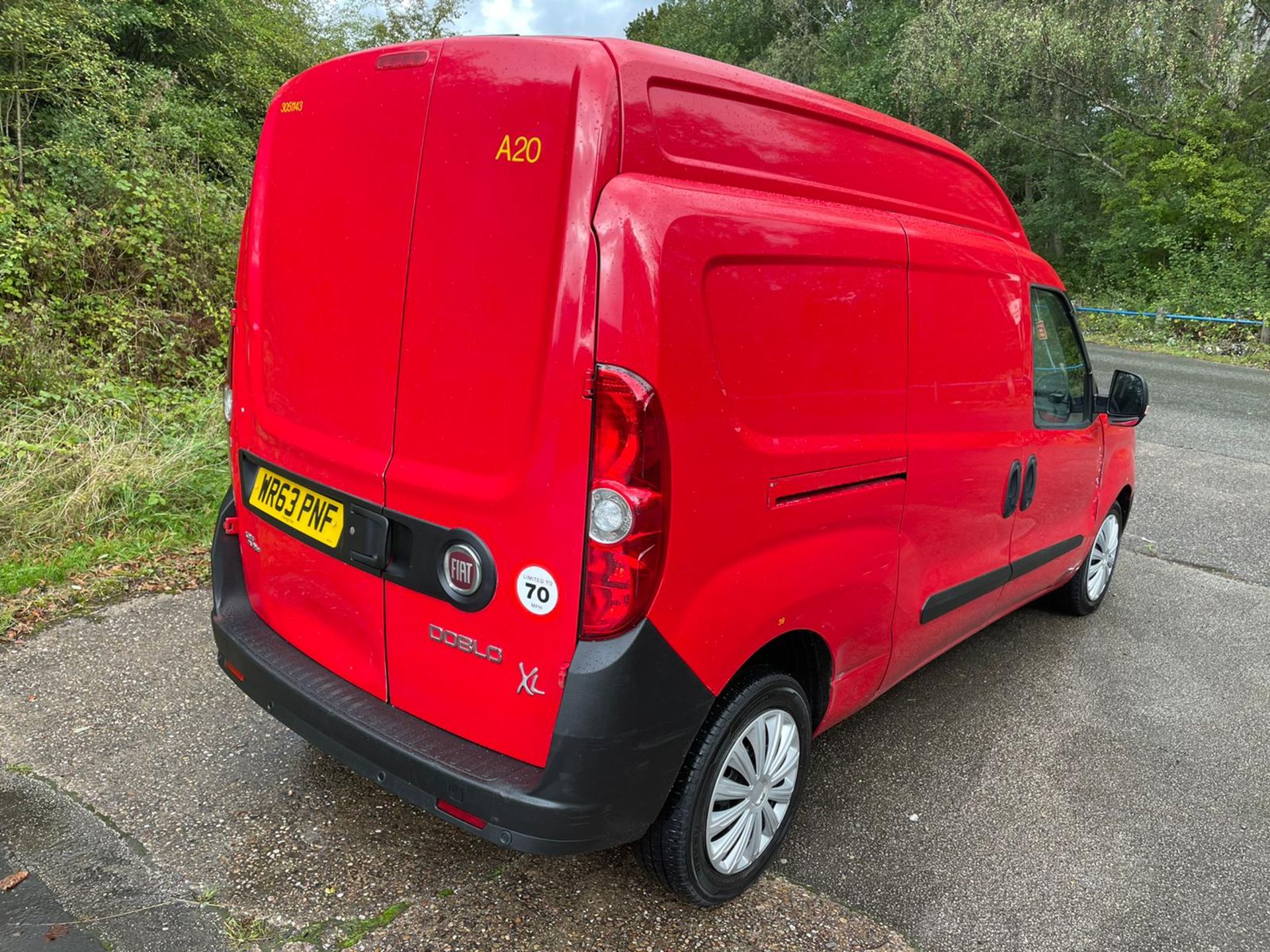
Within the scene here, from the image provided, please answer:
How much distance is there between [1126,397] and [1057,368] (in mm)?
430

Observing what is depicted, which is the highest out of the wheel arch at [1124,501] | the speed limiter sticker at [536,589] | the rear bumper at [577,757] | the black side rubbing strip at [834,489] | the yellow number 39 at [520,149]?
the yellow number 39 at [520,149]

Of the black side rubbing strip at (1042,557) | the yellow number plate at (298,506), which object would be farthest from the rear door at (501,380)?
the black side rubbing strip at (1042,557)

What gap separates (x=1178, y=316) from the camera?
18.2 meters

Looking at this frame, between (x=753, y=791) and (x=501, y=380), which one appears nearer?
(x=501, y=380)

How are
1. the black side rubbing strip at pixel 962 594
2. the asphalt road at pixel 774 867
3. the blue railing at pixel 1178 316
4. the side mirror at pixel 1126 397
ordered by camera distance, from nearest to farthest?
the asphalt road at pixel 774 867
the black side rubbing strip at pixel 962 594
the side mirror at pixel 1126 397
the blue railing at pixel 1178 316

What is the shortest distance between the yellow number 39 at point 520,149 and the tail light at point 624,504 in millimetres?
489

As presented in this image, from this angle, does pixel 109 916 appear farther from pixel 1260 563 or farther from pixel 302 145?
pixel 1260 563

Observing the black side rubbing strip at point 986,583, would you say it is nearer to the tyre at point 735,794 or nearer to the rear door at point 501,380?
the tyre at point 735,794

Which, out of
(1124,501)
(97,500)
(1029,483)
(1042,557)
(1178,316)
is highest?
(1029,483)

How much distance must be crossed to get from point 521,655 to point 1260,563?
5.54 meters

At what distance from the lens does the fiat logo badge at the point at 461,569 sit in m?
2.03

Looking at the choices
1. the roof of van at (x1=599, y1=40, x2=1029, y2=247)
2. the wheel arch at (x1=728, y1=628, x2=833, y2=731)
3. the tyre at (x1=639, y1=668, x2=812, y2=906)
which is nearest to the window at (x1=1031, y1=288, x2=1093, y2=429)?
the roof of van at (x1=599, y1=40, x2=1029, y2=247)

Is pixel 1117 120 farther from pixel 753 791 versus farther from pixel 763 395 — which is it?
pixel 753 791

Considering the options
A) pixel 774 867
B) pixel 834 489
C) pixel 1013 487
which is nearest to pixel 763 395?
pixel 834 489
